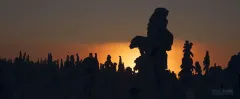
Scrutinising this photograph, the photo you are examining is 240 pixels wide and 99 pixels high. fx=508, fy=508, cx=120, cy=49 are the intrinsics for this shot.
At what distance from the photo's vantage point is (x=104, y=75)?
117750mm

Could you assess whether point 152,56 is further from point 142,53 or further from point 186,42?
point 186,42

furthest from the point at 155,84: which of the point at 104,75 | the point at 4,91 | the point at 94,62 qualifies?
the point at 104,75

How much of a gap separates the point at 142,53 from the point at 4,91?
3421 cm

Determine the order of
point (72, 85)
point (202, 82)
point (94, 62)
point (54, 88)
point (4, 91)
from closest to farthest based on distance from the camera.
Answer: point (94, 62) → point (4, 91) → point (202, 82) → point (72, 85) → point (54, 88)

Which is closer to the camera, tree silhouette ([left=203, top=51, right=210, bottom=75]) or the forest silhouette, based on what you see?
the forest silhouette

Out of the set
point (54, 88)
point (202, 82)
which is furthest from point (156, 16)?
point (54, 88)

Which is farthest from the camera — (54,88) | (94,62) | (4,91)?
(54,88)

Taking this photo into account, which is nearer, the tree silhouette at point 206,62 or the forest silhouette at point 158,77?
the forest silhouette at point 158,77

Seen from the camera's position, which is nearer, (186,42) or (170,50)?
(170,50)

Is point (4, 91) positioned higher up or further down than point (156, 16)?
further down

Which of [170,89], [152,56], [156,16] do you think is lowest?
[170,89]

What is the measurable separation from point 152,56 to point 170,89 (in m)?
4.03

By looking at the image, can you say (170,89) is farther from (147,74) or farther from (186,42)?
(186,42)

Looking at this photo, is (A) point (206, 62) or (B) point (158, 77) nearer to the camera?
(B) point (158, 77)
